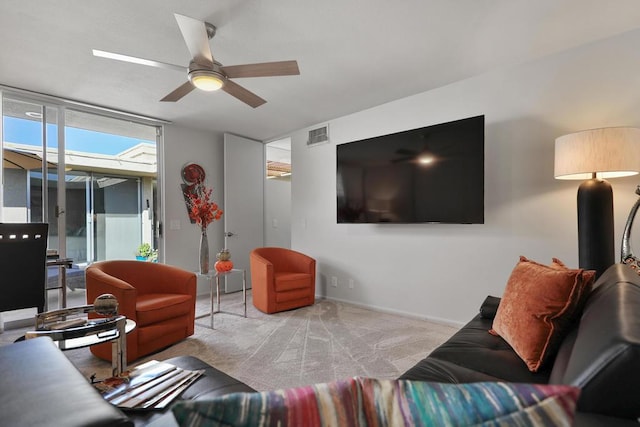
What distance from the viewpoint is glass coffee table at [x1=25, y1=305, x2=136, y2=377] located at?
1.50 m

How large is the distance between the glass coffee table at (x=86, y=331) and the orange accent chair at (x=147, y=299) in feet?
1.96

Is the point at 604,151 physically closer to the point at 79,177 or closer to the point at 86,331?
the point at 86,331

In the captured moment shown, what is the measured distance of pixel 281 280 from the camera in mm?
3555

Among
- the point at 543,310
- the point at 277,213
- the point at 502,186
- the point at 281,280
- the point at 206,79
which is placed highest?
the point at 206,79

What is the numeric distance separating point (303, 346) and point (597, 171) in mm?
2483

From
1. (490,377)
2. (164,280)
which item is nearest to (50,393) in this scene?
(490,377)

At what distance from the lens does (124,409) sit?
105 centimetres

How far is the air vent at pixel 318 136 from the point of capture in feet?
13.9

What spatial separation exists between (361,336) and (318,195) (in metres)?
2.13

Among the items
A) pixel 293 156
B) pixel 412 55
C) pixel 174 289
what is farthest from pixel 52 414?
pixel 293 156

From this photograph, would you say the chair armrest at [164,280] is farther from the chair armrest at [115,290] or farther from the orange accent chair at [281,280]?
the orange accent chair at [281,280]

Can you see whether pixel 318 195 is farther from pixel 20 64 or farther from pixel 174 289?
pixel 20 64

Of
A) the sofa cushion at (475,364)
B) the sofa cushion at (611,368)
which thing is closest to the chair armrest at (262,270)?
the sofa cushion at (475,364)

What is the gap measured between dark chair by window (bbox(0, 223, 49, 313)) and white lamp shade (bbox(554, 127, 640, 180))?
12.8ft
